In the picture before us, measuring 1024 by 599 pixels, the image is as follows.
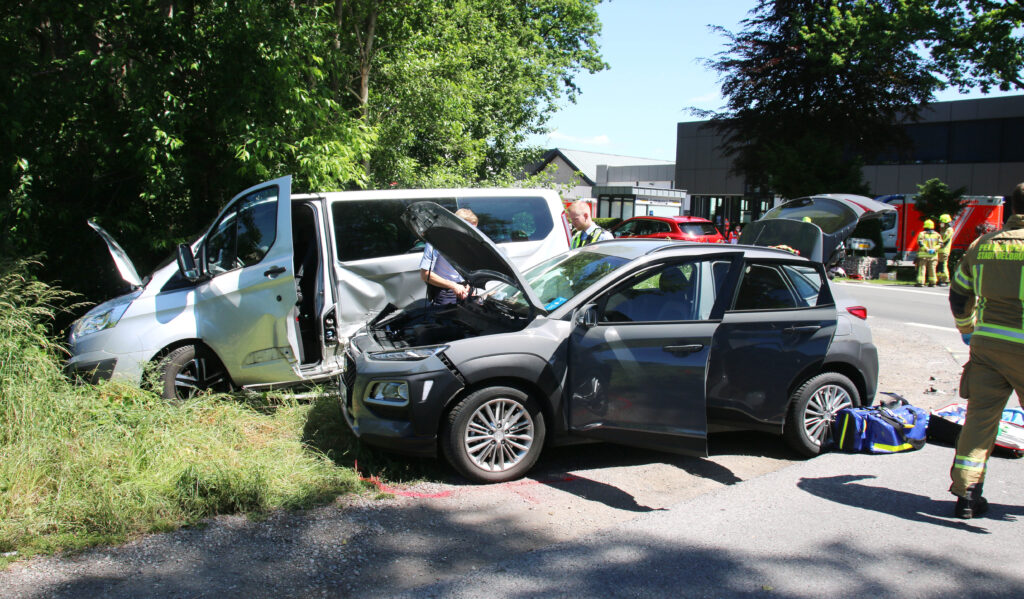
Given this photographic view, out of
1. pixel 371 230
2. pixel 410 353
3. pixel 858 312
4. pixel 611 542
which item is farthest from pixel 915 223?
pixel 611 542

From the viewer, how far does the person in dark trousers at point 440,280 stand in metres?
6.39

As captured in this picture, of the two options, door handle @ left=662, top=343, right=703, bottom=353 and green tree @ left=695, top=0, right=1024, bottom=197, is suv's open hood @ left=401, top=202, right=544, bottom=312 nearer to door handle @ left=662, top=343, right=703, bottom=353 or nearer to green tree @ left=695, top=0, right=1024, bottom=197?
door handle @ left=662, top=343, right=703, bottom=353

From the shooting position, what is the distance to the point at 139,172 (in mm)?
8219

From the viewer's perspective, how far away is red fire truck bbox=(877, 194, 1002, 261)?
22.7m

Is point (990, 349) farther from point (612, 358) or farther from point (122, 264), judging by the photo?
point (122, 264)

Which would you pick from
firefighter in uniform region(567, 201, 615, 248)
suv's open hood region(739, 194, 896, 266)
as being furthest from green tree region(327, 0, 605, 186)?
suv's open hood region(739, 194, 896, 266)

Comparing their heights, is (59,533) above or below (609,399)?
below

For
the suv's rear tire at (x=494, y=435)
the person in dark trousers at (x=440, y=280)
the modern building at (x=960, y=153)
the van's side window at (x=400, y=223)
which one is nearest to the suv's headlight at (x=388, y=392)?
the suv's rear tire at (x=494, y=435)

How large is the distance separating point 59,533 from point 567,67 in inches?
1053

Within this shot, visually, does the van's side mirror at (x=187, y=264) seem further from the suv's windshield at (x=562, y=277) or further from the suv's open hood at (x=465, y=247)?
the suv's windshield at (x=562, y=277)

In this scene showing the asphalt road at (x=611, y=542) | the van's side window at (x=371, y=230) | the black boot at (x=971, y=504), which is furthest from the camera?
the van's side window at (x=371, y=230)

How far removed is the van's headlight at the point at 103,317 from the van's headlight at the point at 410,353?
2477 millimetres

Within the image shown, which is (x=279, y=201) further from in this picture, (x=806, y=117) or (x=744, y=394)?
(x=806, y=117)

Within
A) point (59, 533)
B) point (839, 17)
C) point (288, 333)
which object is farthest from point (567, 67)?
point (59, 533)
